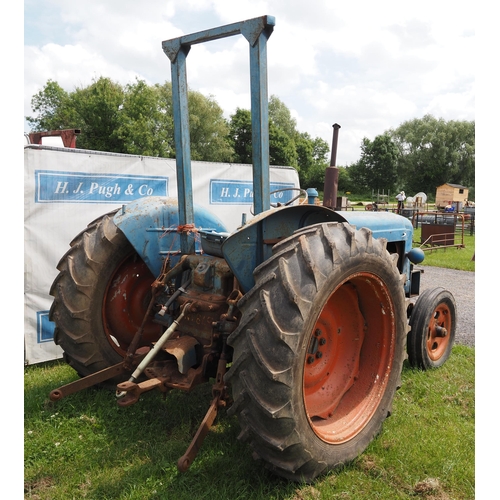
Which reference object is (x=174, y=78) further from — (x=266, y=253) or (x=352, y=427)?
(x=352, y=427)

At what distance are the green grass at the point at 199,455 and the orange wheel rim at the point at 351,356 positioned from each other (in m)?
0.29

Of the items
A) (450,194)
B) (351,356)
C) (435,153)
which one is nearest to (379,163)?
(435,153)

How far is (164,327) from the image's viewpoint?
126 inches

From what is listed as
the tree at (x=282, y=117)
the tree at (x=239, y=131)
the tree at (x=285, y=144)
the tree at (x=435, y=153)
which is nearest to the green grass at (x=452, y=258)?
the tree at (x=285, y=144)

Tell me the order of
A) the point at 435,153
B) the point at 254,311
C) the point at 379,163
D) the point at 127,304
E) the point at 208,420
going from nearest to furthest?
1. the point at 254,311
2. the point at 208,420
3. the point at 127,304
4. the point at 435,153
5. the point at 379,163

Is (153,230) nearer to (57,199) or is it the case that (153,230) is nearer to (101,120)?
(57,199)

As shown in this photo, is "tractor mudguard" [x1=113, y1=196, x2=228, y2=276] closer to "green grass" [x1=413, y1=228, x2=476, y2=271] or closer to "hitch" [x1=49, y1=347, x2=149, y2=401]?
"hitch" [x1=49, y1=347, x2=149, y2=401]

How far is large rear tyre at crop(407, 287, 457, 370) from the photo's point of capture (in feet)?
13.5

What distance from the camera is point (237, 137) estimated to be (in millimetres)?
37344

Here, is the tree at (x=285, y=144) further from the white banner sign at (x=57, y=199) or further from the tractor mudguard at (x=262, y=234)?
the tractor mudguard at (x=262, y=234)

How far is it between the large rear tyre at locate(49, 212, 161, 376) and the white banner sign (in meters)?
1.59

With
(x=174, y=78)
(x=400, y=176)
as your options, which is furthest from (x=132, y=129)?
(x=400, y=176)

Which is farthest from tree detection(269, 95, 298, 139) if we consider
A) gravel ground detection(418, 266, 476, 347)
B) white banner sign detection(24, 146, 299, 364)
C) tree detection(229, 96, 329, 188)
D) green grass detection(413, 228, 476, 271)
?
white banner sign detection(24, 146, 299, 364)

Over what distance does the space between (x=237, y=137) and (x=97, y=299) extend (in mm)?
35400
